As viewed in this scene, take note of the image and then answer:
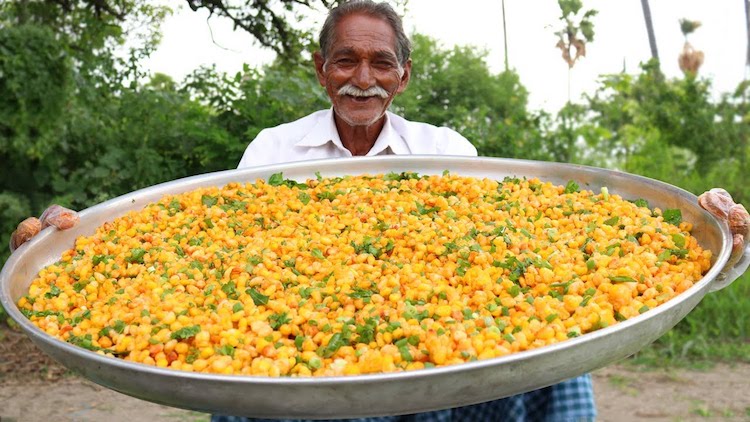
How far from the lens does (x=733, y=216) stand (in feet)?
6.70

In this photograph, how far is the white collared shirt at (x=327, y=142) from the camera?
346cm

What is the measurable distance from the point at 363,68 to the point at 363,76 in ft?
0.11

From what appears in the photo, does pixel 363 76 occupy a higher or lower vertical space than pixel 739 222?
higher

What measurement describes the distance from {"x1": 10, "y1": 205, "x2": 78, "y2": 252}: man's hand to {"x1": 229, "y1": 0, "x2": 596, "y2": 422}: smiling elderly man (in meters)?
0.75

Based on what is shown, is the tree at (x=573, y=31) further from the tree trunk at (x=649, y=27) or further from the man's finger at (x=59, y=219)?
the man's finger at (x=59, y=219)

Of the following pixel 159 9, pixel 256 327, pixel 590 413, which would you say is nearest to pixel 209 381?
pixel 256 327

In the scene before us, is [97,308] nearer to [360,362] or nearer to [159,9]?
[360,362]

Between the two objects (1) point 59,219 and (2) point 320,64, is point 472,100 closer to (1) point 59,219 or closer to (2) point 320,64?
(2) point 320,64

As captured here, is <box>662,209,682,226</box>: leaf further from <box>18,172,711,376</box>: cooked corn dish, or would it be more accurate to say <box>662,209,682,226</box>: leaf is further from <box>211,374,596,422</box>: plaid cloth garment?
<box>211,374,596,422</box>: plaid cloth garment

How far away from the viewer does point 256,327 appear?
171 cm

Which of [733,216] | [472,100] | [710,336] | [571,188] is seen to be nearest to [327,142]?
[571,188]

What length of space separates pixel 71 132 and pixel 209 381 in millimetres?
5188

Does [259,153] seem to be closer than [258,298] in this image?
No

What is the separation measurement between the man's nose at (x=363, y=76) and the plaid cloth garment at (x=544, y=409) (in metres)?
1.35
